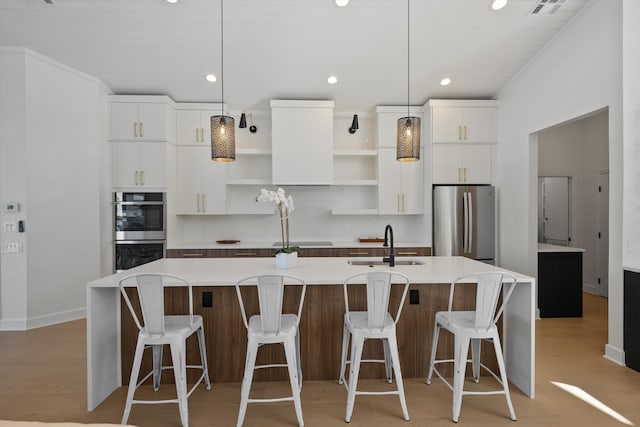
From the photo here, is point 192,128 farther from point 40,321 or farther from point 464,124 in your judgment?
point 464,124

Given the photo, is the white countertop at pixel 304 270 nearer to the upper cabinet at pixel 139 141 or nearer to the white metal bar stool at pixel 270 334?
the white metal bar stool at pixel 270 334

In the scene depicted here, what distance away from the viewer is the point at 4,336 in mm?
3689

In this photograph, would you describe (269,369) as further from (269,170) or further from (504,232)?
(504,232)

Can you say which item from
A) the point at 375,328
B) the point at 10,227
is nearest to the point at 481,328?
the point at 375,328

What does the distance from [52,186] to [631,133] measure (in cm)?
583

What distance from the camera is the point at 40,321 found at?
13.1ft

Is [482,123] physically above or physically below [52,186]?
above

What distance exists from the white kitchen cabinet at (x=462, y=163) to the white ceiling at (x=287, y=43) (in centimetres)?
76

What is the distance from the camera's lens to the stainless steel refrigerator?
4.61 metres

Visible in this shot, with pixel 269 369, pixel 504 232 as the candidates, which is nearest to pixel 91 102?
pixel 269 369

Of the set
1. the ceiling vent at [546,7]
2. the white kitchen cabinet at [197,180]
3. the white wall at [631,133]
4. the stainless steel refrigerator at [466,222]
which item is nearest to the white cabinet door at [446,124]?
the stainless steel refrigerator at [466,222]

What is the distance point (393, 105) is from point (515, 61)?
5.13 ft

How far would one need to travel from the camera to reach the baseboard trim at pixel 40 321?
12.7 ft

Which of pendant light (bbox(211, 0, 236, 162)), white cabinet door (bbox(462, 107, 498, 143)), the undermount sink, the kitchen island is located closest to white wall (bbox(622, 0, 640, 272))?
the kitchen island
